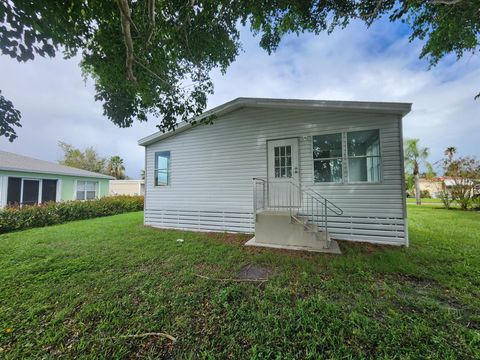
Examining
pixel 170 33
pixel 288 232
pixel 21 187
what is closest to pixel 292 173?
pixel 288 232

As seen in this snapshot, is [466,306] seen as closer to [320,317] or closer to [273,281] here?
[320,317]

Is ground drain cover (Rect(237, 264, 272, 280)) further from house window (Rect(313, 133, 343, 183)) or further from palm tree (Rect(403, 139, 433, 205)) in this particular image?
palm tree (Rect(403, 139, 433, 205))

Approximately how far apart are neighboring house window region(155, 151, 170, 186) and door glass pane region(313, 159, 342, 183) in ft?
18.5

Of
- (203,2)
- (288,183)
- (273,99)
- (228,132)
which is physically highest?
(203,2)

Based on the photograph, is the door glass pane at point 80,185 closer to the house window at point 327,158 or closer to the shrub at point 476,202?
the house window at point 327,158

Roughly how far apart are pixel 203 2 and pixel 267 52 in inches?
122

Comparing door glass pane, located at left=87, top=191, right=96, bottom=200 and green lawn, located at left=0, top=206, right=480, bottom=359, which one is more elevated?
door glass pane, located at left=87, top=191, right=96, bottom=200

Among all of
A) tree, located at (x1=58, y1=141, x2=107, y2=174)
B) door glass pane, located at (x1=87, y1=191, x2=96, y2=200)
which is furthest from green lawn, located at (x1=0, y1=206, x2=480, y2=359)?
tree, located at (x1=58, y1=141, x2=107, y2=174)

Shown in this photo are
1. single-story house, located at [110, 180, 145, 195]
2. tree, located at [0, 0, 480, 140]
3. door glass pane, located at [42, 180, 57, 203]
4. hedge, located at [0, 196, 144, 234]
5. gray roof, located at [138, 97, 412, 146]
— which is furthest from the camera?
single-story house, located at [110, 180, 145, 195]

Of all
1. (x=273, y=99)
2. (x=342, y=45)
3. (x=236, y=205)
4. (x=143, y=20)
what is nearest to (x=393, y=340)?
(x=236, y=205)

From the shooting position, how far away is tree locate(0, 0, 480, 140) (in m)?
3.05

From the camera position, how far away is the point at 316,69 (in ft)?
30.3

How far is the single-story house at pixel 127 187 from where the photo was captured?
2088 centimetres

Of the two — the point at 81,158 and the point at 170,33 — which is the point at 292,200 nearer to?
the point at 170,33
